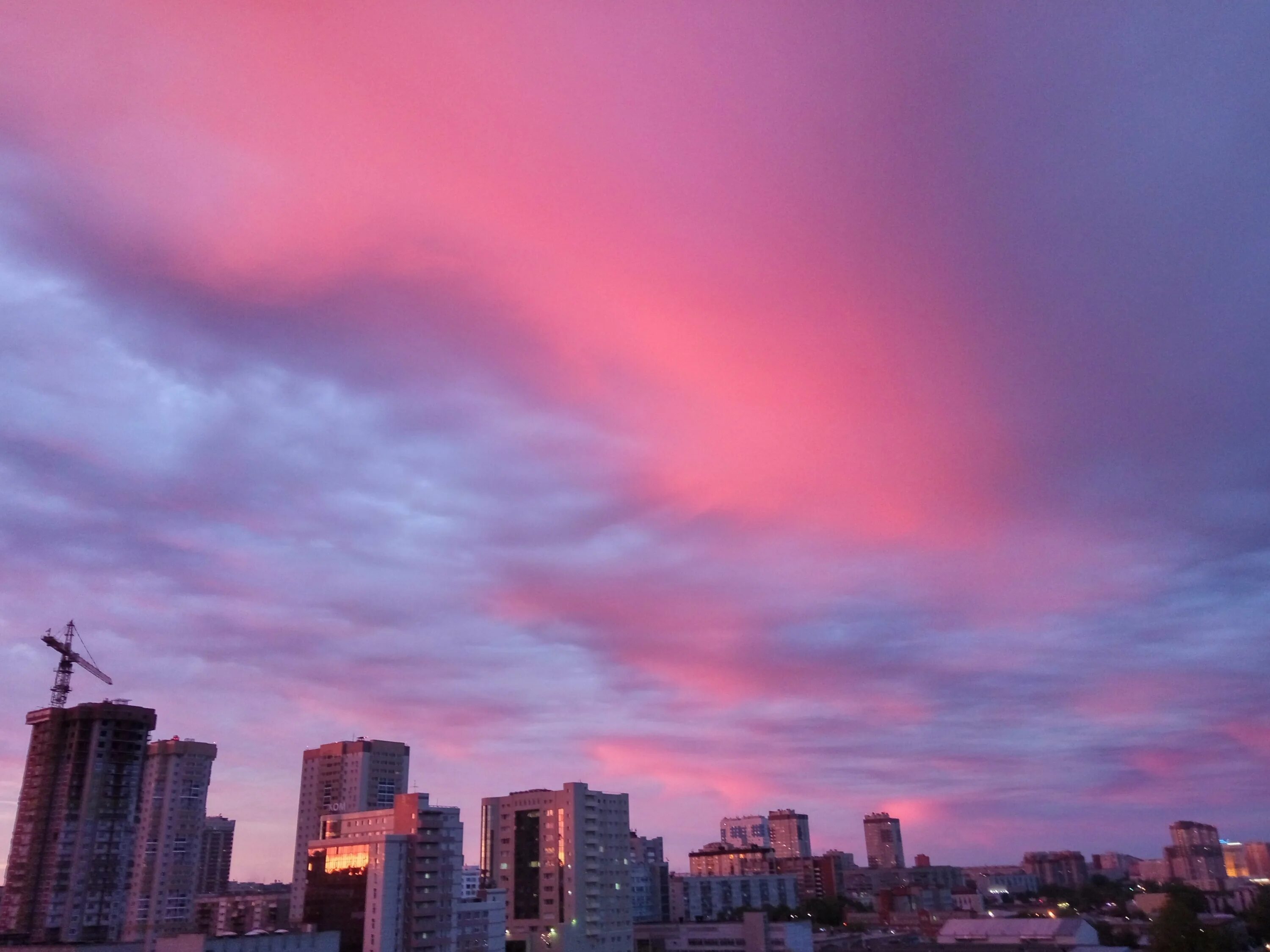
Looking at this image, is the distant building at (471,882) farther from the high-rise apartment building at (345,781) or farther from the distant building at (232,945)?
the distant building at (232,945)

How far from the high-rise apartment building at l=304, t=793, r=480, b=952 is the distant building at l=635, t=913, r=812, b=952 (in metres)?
51.6

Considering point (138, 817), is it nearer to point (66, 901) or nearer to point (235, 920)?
point (66, 901)

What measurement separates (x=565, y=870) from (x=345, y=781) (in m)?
80.3

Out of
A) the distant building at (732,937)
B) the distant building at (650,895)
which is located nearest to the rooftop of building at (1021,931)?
the distant building at (732,937)

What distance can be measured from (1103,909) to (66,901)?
198558 mm

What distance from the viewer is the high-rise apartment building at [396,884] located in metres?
88.7

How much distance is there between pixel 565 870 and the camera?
122688 millimetres

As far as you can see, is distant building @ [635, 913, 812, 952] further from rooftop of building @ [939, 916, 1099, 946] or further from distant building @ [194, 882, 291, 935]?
distant building @ [194, 882, 291, 935]

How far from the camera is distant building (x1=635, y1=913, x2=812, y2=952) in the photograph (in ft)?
421

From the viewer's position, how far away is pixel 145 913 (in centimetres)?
15238

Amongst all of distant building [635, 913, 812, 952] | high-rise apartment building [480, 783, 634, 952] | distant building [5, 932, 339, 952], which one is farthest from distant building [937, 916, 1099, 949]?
distant building [5, 932, 339, 952]

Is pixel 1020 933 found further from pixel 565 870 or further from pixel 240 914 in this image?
pixel 240 914

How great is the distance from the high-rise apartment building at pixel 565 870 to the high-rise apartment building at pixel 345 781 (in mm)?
63201

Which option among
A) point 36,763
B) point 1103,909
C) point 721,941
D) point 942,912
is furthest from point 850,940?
point 36,763
